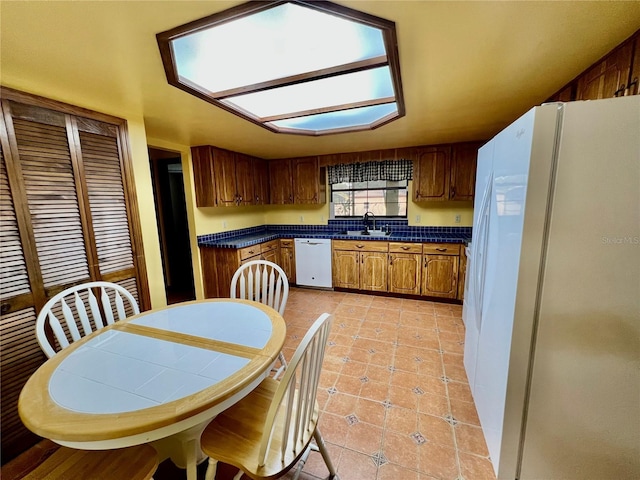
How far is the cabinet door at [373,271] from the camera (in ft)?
12.2

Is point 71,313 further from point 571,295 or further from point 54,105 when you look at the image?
point 571,295

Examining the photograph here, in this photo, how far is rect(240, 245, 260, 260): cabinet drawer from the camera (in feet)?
11.4

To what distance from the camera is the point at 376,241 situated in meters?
3.72

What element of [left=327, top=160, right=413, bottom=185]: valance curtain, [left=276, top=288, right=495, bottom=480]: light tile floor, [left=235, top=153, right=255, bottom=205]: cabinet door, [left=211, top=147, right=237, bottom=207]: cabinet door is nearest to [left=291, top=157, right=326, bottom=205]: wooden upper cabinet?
[left=327, top=160, right=413, bottom=185]: valance curtain

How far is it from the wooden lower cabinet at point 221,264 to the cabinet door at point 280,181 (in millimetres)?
1098

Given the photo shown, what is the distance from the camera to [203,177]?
134 inches

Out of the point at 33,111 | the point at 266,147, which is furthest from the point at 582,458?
the point at 266,147

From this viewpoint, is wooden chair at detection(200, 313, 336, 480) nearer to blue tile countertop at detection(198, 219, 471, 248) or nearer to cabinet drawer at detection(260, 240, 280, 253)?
blue tile countertop at detection(198, 219, 471, 248)

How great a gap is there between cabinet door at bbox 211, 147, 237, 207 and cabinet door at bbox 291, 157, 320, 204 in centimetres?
105

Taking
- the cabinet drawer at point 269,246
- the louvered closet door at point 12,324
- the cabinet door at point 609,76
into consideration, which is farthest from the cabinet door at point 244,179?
the cabinet door at point 609,76

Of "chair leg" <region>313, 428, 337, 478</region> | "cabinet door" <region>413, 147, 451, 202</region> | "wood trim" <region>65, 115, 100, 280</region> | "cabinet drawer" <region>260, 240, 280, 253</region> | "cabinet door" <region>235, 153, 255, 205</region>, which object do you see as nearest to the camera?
"chair leg" <region>313, 428, 337, 478</region>

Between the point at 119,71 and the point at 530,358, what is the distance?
2.59 meters

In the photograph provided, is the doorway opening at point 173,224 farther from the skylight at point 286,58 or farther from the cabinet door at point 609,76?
the cabinet door at point 609,76

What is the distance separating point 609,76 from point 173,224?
4.96 m
